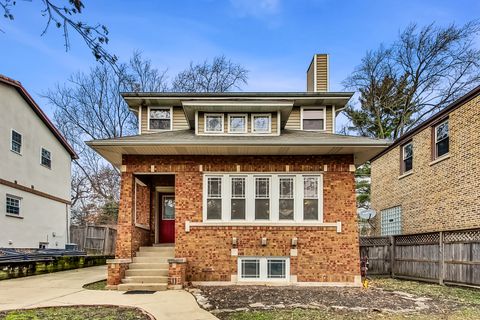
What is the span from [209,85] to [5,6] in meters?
25.7

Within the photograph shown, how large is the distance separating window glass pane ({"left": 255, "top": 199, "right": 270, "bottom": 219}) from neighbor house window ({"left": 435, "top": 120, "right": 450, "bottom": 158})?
685 cm

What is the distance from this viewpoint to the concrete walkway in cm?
694

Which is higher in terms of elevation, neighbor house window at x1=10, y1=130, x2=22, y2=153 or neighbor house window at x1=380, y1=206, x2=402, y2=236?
neighbor house window at x1=10, y1=130, x2=22, y2=153

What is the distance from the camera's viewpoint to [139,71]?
27.8 metres

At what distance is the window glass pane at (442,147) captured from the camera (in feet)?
44.2

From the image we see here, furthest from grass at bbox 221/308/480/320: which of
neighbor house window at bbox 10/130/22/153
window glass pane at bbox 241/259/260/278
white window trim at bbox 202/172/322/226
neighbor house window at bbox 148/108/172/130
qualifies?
neighbor house window at bbox 10/130/22/153

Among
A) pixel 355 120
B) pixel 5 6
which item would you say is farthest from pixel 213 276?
pixel 355 120

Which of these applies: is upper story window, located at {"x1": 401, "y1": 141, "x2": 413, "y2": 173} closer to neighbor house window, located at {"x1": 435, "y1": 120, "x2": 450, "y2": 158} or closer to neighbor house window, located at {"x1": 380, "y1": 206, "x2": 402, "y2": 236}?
neighbor house window, located at {"x1": 380, "y1": 206, "x2": 402, "y2": 236}

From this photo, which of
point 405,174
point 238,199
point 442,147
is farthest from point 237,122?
point 405,174

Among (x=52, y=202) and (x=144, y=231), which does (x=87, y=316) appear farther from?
(x=52, y=202)

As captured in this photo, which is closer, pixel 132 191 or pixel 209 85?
pixel 132 191

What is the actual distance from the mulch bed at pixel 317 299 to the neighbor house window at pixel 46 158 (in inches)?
493

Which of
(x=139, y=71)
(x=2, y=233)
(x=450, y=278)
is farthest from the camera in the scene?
(x=139, y=71)

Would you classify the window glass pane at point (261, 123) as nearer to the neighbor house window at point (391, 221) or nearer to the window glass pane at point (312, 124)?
the window glass pane at point (312, 124)
